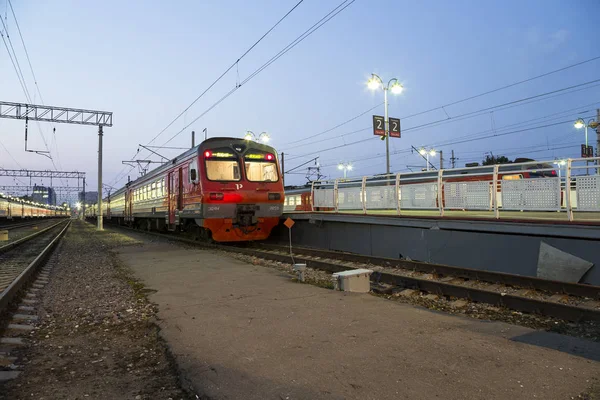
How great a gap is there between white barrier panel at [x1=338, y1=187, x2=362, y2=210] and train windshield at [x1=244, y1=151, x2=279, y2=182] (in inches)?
98.3

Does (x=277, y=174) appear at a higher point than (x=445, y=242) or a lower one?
higher

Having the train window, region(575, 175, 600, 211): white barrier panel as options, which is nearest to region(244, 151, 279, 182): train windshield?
the train window

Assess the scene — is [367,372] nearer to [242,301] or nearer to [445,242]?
[242,301]

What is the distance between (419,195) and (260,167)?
5.93m

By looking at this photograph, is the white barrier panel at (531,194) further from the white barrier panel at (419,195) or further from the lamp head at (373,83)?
the lamp head at (373,83)

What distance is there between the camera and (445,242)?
988cm

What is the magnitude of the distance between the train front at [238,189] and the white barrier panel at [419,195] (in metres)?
4.86

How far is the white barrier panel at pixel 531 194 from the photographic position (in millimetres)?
8297

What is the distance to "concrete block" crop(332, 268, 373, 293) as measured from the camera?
724 cm

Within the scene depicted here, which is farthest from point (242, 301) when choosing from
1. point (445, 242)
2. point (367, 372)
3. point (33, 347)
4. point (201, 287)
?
point (445, 242)

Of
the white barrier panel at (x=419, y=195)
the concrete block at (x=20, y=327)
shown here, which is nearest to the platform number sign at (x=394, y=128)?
the white barrier panel at (x=419, y=195)

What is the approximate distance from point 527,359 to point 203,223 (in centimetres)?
1092

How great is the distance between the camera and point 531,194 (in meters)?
8.65

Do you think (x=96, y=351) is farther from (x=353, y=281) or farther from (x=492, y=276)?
(x=492, y=276)
